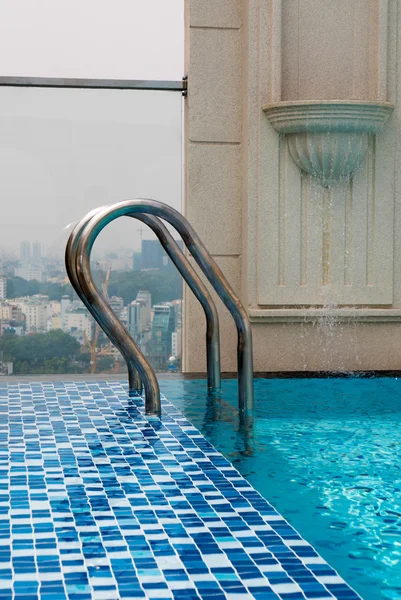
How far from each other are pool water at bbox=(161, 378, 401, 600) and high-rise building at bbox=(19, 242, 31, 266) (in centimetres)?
147

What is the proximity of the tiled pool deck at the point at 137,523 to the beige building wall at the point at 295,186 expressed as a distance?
7.17 ft

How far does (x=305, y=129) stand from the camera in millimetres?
5734

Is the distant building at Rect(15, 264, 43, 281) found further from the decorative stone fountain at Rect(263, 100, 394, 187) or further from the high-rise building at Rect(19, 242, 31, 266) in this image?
the decorative stone fountain at Rect(263, 100, 394, 187)

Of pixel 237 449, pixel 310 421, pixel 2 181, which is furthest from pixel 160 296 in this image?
pixel 237 449

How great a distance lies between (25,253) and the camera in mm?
6207

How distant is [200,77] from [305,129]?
834 millimetres

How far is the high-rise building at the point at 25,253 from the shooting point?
20.3 feet

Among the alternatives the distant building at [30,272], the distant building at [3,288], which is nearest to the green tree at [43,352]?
the distant building at [3,288]

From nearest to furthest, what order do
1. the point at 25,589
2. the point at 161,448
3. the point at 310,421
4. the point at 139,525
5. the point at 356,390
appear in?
the point at 25,589, the point at 139,525, the point at 161,448, the point at 310,421, the point at 356,390

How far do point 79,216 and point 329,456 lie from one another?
10.7 ft

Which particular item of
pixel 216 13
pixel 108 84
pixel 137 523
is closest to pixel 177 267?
pixel 137 523

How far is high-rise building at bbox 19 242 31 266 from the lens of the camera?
6.20 m

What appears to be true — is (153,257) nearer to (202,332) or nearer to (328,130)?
(202,332)

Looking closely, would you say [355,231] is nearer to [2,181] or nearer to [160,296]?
[160,296]
